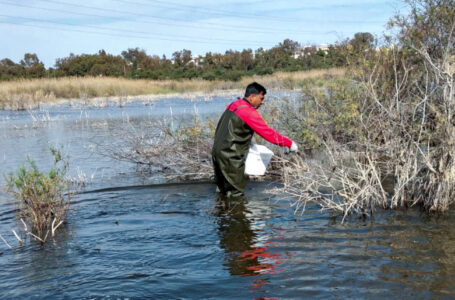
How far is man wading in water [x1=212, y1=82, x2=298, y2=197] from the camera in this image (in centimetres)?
702

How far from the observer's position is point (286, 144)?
7.01 meters

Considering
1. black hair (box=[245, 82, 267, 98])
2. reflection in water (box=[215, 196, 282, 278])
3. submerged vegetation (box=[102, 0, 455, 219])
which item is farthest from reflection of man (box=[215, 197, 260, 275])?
black hair (box=[245, 82, 267, 98])

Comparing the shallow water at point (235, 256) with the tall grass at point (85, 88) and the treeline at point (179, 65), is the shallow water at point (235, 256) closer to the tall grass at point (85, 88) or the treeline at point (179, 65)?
the tall grass at point (85, 88)


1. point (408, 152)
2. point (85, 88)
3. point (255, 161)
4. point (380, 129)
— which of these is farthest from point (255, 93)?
point (85, 88)

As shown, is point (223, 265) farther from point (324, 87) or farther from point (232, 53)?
point (232, 53)

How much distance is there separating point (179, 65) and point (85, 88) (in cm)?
2211

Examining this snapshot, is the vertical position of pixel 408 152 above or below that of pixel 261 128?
below

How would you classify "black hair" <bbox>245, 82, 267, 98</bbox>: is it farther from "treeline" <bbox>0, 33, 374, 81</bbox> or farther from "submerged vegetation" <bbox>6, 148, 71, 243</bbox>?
"treeline" <bbox>0, 33, 374, 81</bbox>

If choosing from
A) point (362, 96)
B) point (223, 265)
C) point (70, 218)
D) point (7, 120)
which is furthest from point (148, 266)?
point (7, 120)

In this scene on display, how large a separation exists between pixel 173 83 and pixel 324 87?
32.0 m

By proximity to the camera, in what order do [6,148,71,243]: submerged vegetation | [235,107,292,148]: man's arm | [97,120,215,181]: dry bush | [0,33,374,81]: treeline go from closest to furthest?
1. [6,148,71,243]: submerged vegetation
2. [235,107,292,148]: man's arm
3. [97,120,215,181]: dry bush
4. [0,33,374,81]: treeline

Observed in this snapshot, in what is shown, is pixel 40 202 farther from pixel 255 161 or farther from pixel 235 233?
pixel 255 161

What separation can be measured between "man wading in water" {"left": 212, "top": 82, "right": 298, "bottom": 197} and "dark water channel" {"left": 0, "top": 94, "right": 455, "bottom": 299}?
0.44 metres

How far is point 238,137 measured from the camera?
7.29 meters
